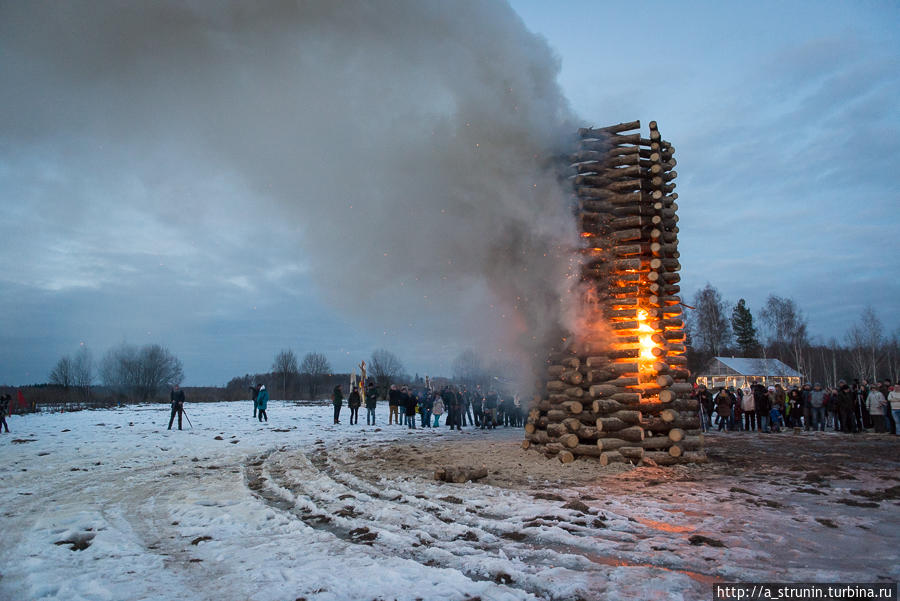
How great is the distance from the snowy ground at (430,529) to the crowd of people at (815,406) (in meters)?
7.40

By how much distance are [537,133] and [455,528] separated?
9334 mm

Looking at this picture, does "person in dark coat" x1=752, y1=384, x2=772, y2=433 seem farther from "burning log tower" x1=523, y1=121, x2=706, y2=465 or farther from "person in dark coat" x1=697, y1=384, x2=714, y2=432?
"burning log tower" x1=523, y1=121, x2=706, y2=465

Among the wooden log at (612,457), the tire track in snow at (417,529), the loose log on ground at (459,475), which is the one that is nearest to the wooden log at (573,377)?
the wooden log at (612,457)

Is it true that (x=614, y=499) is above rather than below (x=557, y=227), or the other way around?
below

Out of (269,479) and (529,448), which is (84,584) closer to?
(269,479)

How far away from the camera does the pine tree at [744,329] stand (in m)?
57.7

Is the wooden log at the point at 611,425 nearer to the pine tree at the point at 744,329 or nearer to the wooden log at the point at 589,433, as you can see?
the wooden log at the point at 589,433

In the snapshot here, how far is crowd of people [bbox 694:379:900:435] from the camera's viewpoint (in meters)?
16.8

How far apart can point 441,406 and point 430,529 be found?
1763 cm

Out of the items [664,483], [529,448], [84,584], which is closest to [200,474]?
[84,584]

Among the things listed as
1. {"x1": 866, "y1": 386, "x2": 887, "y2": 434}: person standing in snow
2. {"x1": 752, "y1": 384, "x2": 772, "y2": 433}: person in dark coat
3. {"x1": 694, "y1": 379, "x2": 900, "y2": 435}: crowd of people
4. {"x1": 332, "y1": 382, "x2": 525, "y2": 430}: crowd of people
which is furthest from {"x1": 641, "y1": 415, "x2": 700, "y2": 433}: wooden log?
{"x1": 332, "y1": 382, "x2": 525, "y2": 430}: crowd of people

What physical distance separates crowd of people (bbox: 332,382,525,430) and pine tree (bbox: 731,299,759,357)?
45.3 m

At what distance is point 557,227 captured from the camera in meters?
11.7

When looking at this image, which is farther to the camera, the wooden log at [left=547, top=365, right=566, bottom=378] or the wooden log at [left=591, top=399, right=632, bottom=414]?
the wooden log at [left=547, top=365, right=566, bottom=378]
